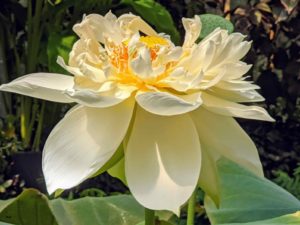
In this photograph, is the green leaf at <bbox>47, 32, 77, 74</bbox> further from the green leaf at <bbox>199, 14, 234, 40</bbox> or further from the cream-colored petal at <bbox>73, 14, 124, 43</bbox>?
the cream-colored petal at <bbox>73, 14, 124, 43</bbox>

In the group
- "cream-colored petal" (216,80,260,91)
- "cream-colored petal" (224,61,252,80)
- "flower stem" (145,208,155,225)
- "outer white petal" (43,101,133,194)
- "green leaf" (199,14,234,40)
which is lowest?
"flower stem" (145,208,155,225)

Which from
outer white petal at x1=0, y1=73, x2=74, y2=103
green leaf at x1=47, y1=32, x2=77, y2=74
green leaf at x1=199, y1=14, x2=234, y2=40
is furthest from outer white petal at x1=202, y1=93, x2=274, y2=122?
green leaf at x1=47, y1=32, x2=77, y2=74

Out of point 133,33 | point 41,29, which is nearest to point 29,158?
point 41,29

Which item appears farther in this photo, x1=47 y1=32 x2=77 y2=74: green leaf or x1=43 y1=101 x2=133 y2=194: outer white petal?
x1=47 y1=32 x2=77 y2=74: green leaf

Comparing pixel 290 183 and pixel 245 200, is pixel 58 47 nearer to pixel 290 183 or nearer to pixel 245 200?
pixel 290 183

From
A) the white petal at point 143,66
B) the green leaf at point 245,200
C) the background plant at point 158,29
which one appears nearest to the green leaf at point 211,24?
the green leaf at point 245,200

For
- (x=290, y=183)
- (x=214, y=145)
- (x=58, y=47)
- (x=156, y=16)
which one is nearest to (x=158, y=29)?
(x=156, y=16)

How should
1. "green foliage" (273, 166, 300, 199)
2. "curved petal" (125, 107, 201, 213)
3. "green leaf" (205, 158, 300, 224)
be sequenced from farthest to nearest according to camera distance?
"green foliage" (273, 166, 300, 199) → "green leaf" (205, 158, 300, 224) → "curved petal" (125, 107, 201, 213)
